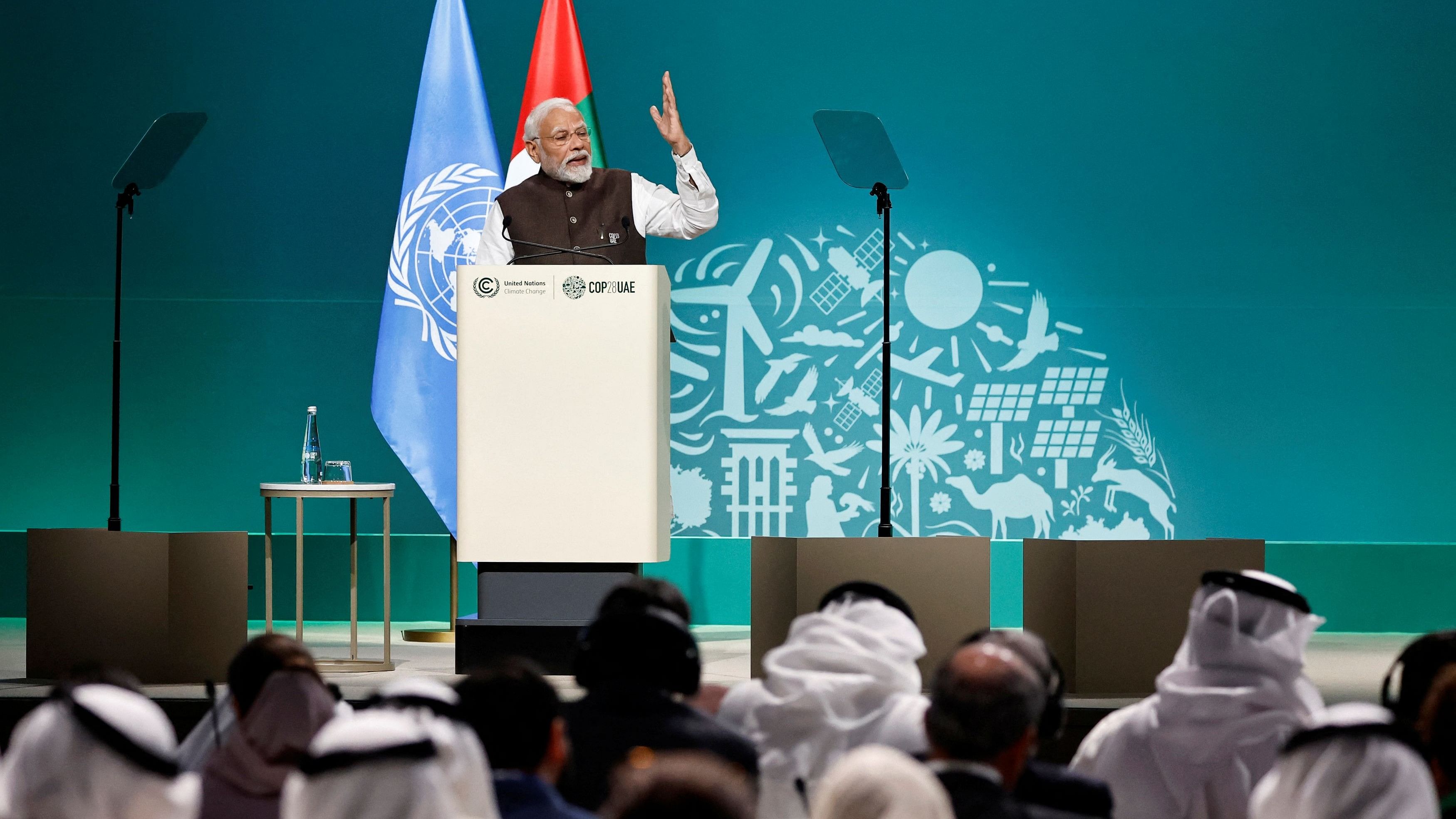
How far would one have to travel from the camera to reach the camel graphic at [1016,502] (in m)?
6.75

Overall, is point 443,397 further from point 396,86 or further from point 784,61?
point 784,61

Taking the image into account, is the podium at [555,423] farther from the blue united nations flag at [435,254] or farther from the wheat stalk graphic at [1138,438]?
the wheat stalk graphic at [1138,438]

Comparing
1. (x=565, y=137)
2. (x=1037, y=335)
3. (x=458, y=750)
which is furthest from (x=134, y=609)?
(x=1037, y=335)

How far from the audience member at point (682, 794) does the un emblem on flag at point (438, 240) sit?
4.65 m

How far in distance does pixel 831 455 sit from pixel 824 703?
432 cm

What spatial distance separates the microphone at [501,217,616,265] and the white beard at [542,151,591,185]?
0.18 metres

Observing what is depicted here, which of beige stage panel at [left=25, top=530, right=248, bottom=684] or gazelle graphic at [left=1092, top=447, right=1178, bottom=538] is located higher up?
gazelle graphic at [left=1092, top=447, right=1178, bottom=538]

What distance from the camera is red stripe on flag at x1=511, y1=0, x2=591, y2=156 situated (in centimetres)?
608

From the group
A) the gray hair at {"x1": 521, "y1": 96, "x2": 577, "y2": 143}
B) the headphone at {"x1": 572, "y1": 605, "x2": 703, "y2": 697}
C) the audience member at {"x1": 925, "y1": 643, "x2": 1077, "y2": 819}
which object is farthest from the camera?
the gray hair at {"x1": 521, "y1": 96, "x2": 577, "y2": 143}

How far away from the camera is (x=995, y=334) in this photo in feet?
22.2

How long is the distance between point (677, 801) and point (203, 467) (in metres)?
6.03

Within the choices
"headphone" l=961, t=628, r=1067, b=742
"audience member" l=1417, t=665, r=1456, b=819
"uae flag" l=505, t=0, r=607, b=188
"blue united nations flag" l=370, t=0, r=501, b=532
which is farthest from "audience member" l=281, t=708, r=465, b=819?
"uae flag" l=505, t=0, r=607, b=188

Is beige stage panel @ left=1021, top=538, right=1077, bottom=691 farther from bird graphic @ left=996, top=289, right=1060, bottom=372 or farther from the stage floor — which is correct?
bird graphic @ left=996, top=289, right=1060, bottom=372

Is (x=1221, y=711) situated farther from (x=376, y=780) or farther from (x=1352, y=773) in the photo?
(x=376, y=780)
